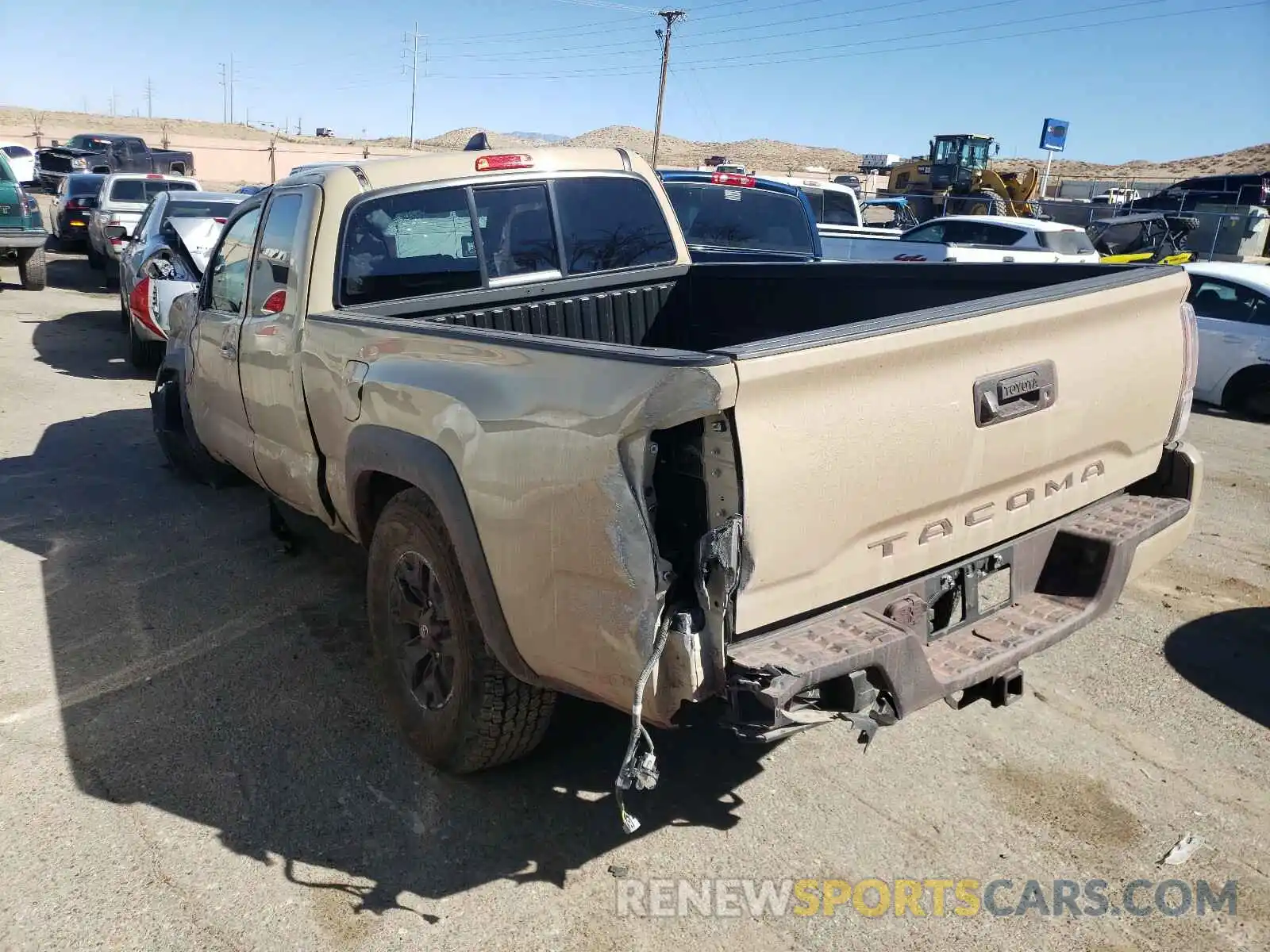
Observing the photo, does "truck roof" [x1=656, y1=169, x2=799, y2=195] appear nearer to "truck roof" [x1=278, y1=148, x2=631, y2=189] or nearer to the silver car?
the silver car

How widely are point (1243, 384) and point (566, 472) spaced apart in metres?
9.41

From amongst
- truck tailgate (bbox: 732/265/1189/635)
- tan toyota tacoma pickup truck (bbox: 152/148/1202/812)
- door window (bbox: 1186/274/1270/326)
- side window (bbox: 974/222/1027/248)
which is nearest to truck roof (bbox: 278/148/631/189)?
tan toyota tacoma pickup truck (bbox: 152/148/1202/812)

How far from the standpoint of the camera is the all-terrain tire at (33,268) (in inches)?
575

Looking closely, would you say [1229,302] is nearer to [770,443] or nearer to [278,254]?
[278,254]

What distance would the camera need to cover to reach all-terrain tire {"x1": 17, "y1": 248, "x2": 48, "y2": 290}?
48.0ft

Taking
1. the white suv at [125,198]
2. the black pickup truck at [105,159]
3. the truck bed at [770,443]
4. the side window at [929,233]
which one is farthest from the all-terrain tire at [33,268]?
the truck bed at [770,443]

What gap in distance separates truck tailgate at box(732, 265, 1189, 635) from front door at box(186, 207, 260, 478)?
10.5 ft

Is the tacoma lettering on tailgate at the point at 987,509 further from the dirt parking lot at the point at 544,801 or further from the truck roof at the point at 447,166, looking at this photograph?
the truck roof at the point at 447,166

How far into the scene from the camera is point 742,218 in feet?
30.1

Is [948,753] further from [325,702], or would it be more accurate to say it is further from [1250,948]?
[325,702]

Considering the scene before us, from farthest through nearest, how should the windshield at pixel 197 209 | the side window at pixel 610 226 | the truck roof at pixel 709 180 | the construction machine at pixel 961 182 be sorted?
the construction machine at pixel 961 182
the windshield at pixel 197 209
the truck roof at pixel 709 180
the side window at pixel 610 226

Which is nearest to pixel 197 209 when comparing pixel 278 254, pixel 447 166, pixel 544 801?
pixel 278 254

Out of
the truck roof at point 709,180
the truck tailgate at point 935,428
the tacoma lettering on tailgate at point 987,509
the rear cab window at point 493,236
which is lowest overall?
the tacoma lettering on tailgate at point 987,509

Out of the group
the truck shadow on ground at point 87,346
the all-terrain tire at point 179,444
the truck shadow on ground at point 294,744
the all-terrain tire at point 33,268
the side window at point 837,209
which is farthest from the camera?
the side window at point 837,209
